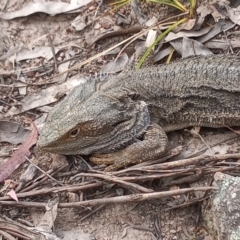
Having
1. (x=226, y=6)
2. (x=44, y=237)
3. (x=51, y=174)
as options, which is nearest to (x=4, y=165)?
(x=51, y=174)

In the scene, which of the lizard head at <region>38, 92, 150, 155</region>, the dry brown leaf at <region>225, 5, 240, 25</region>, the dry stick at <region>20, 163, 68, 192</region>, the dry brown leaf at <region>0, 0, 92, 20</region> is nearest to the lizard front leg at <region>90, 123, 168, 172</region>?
the lizard head at <region>38, 92, 150, 155</region>

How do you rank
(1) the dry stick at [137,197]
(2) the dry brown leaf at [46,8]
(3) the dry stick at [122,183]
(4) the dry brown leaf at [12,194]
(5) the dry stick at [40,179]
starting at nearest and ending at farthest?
(1) the dry stick at [137,197] < (3) the dry stick at [122,183] < (4) the dry brown leaf at [12,194] < (5) the dry stick at [40,179] < (2) the dry brown leaf at [46,8]

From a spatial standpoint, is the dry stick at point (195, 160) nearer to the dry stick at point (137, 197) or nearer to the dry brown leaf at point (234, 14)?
the dry stick at point (137, 197)

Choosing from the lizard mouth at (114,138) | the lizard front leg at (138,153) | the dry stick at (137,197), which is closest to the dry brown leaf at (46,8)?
the lizard mouth at (114,138)

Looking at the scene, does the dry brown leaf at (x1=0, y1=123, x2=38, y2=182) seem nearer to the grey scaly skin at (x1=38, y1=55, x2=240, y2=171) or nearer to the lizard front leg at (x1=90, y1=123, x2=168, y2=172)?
the grey scaly skin at (x1=38, y1=55, x2=240, y2=171)

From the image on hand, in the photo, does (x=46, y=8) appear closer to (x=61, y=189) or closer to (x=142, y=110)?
(x=142, y=110)
